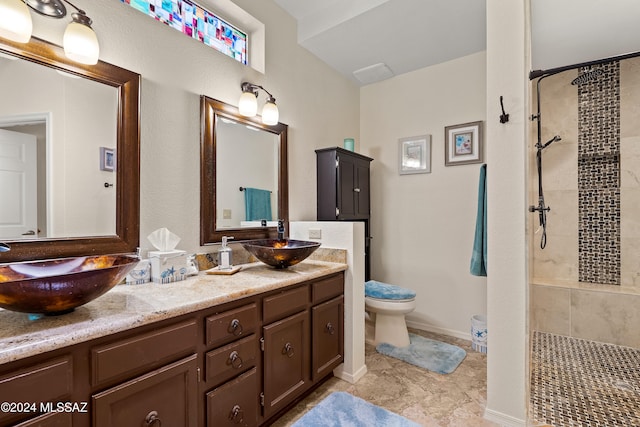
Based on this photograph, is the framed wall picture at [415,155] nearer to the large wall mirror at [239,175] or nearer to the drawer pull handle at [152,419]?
the large wall mirror at [239,175]

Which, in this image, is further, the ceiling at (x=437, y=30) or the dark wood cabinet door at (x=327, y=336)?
the ceiling at (x=437, y=30)

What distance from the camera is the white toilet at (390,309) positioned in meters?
2.56

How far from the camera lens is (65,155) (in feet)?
4.55

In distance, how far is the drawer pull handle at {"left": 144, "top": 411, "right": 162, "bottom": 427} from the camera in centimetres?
108

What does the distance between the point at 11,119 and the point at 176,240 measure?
0.84m

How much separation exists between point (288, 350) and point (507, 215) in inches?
56.3

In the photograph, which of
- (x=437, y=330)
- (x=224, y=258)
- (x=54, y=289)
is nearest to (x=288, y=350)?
(x=224, y=258)

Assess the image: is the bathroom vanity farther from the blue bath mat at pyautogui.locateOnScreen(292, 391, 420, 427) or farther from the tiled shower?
the tiled shower

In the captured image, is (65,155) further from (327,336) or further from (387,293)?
(387,293)

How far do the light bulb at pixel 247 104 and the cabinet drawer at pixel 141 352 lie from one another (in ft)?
4.69

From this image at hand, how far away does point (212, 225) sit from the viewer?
1.96 m

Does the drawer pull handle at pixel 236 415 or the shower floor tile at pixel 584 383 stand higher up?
the drawer pull handle at pixel 236 415

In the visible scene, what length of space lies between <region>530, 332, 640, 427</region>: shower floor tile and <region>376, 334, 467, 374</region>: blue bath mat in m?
0.52

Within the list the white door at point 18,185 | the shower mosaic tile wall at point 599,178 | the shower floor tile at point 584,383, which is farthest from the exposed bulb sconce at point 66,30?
the shower mosaic tile wall at point 599,178
